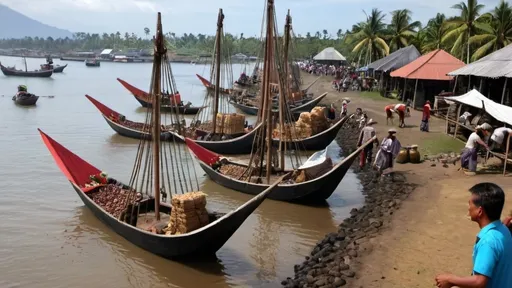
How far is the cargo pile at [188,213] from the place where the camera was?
8.49 metres

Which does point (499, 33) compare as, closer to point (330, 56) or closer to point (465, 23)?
point (465, 23)

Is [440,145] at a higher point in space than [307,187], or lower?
higher

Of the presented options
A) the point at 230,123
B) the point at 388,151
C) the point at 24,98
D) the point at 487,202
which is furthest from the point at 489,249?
the point at 24,98

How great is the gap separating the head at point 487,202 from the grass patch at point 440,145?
13.8 m

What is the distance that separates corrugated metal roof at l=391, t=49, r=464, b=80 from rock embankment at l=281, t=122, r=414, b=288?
1213 centimetres

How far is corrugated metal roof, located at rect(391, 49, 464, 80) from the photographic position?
24445 mm

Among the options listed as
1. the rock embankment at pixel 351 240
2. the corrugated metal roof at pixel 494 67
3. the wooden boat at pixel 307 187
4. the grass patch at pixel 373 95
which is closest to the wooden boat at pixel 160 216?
the rock embankment at pixel 351 240

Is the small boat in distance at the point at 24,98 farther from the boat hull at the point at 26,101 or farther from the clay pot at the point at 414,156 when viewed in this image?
the clay pot at the point at 414,156

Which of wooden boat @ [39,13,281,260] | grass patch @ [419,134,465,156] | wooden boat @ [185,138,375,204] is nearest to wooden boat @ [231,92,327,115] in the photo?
grass patch @ [419,134,465,156]

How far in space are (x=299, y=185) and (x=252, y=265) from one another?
3.37 metres

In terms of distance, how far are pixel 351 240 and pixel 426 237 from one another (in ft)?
4.75

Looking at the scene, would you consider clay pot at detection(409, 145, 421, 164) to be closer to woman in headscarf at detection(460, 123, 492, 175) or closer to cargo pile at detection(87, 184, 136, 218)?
woman in headscarf at detection(460, 123, 492, 175)

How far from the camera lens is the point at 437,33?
114 ft

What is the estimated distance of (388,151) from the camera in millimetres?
13062
